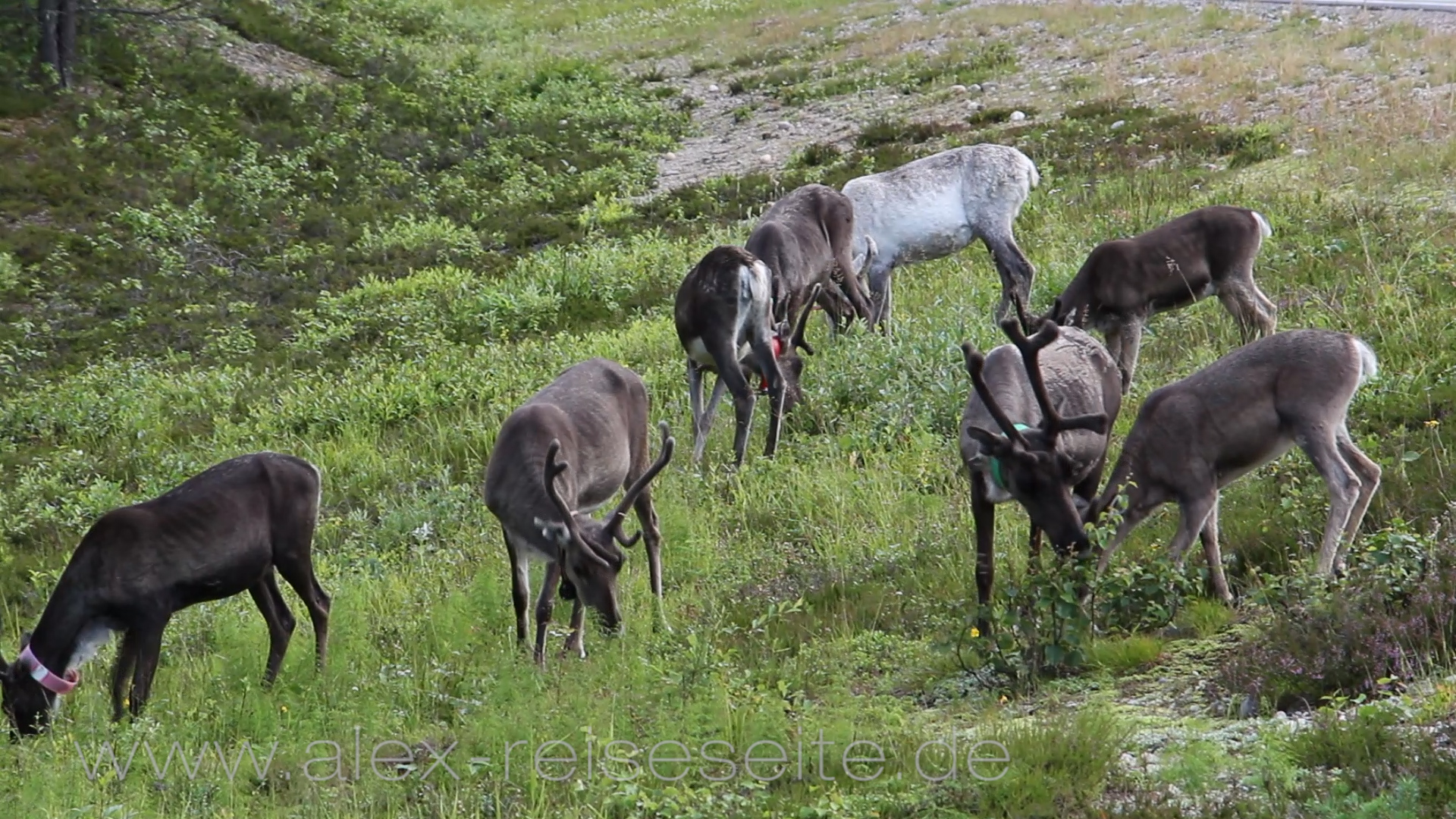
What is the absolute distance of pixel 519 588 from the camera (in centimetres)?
841

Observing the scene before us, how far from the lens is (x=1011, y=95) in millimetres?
24203

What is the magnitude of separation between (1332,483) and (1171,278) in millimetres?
3893

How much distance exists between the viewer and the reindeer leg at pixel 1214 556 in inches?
295

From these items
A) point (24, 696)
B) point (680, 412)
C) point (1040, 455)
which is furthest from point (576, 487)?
point (680, 412)

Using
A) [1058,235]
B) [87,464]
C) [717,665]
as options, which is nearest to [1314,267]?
[1058,235]

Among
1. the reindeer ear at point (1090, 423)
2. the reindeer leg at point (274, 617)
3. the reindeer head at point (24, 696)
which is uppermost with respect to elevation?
the reindeer ear at point (1090, 423)

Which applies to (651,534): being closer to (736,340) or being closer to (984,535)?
(984,535)

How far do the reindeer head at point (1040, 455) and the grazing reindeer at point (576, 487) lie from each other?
1.65 meters

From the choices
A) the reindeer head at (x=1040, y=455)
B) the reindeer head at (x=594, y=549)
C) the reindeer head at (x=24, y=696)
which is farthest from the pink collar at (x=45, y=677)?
the reindeer head at (x=1040, y=455)

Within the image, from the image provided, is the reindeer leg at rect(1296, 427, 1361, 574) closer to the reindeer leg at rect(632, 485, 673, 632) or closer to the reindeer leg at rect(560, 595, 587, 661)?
the reindeer leg at rect(560, 595, 587, 661)

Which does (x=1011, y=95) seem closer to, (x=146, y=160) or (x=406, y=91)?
(x=406, y=91)

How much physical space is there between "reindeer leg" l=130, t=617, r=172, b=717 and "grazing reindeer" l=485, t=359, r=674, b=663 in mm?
1880

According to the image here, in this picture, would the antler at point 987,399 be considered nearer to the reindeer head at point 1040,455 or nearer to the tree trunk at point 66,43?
the reindeer head at point 1040,455

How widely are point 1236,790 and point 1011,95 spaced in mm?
20190
